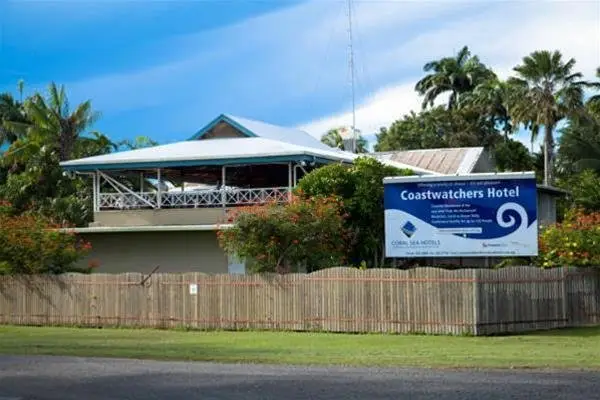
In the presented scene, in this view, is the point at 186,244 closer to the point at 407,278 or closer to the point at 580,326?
the point at 407,278

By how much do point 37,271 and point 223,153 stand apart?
8527 mm

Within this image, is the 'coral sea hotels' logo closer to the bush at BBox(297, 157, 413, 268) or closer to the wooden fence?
the wooden fence

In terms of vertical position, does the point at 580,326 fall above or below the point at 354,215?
below

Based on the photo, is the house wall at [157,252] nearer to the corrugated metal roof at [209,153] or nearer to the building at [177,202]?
the building at [177,202]

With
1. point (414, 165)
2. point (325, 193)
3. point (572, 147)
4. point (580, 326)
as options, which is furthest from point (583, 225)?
point (572, 147)

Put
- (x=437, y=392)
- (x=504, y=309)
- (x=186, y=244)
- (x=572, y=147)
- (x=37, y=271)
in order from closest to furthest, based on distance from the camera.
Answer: (x=437, y=392)
(x=504, y=309)
(x=37, y=271)
(x=186, y=244)
(x=572, y=147)

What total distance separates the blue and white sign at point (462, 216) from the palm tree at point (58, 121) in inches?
1007

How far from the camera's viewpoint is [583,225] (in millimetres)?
25938

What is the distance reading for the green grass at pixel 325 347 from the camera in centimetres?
1630

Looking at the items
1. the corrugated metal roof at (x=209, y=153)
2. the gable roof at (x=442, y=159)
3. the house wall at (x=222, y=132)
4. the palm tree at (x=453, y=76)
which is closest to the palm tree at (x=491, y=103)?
the palm tree at (x=453, y=76)

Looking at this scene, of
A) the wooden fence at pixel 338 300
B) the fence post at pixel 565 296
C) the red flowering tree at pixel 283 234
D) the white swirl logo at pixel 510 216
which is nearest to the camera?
the wooden fence at pixel 338 300

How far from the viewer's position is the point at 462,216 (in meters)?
25.3

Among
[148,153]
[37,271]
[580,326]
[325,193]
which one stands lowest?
[580,326]

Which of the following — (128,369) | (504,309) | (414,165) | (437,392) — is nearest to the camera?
(437,392)
